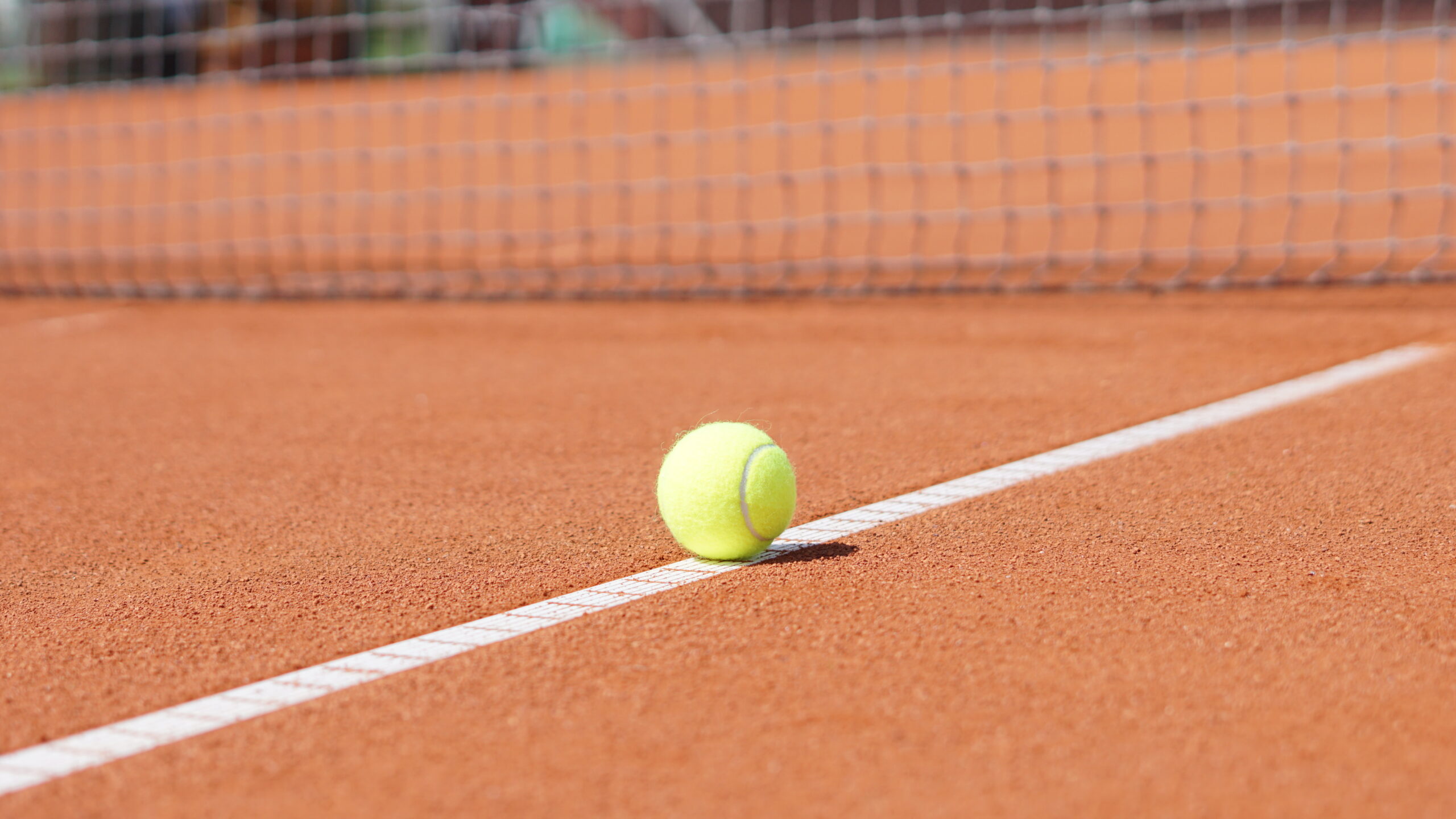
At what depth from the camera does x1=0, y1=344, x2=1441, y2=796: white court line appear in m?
2.56

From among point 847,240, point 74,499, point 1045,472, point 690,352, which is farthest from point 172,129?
point 1045,472

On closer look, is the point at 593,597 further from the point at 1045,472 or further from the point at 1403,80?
the point at 1403,80

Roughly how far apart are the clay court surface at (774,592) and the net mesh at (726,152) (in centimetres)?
287

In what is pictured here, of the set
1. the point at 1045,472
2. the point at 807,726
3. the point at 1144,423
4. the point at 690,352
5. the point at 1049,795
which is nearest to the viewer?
the point at 1049,795

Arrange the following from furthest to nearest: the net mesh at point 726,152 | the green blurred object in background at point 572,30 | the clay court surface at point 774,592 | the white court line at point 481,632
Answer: the green blurred object in background at point 572,30 → the net mesh at point 726,152 → the white court line at point 481,632 → the clay court surface at point 774,592

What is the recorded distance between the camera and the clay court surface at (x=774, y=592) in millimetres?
2391

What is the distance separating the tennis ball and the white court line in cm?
6

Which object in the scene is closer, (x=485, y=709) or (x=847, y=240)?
(x=485, y=709)

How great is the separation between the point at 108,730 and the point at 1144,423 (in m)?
3.45

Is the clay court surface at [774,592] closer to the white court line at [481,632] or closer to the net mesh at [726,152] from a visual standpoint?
the white court line at [481,632]

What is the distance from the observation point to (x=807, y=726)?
2561 millimetres

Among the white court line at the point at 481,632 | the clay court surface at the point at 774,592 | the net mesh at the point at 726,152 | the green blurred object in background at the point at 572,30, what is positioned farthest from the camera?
the green blurred object in background at the point at 572,30

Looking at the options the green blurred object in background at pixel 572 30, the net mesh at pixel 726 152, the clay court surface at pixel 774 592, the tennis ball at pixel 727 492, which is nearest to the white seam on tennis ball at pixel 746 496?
the tennis ball at pixel 727 492

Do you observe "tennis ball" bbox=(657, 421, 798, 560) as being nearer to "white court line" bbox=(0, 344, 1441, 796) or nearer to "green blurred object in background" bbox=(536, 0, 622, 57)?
"white court line" bbox=(0, 344, 1441, 796)
